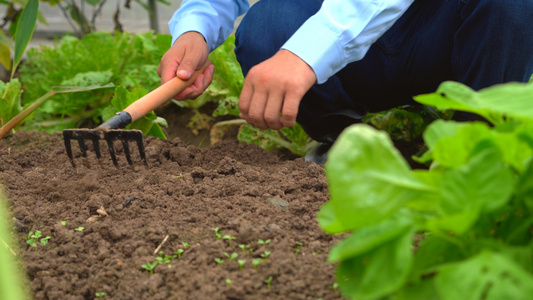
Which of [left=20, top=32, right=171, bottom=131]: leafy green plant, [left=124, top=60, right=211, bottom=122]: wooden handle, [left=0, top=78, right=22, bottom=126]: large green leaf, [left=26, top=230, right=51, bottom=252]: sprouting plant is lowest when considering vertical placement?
[left=20, top=32, right=171, bottom=131]: leafy green plant

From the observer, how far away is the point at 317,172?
160 cm

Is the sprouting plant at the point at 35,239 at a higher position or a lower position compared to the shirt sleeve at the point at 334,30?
lower

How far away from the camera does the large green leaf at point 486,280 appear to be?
572 millimetres

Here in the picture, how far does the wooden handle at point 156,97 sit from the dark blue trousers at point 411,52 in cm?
38

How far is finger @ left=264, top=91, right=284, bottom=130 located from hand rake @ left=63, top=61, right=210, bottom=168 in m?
0.44

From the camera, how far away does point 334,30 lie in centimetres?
151

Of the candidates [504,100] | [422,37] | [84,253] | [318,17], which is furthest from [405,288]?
[422,37]

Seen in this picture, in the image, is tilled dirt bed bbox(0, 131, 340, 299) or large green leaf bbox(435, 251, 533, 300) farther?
tilled dirt bed bbox(0, 131, 340, 299)

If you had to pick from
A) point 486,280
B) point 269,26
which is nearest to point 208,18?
point 269,26

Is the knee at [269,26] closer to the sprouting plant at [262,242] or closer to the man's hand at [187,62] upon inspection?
the man's hand at [187,62]

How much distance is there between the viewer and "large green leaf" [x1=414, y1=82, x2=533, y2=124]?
625mm

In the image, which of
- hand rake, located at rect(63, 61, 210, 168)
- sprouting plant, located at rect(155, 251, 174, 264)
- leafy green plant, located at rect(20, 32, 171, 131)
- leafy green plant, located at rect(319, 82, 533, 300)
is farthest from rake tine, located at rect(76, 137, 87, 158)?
leafy green plant, located at rect(319, 82, 533, 300)

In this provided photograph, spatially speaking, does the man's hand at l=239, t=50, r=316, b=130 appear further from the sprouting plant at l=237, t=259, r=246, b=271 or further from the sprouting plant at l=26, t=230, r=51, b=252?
the sprouting plant at l=26, t=230, r=51, b=252

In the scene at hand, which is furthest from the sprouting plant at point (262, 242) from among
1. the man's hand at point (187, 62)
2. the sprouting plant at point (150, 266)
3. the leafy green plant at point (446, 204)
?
the man's hand at point (187, 62)
